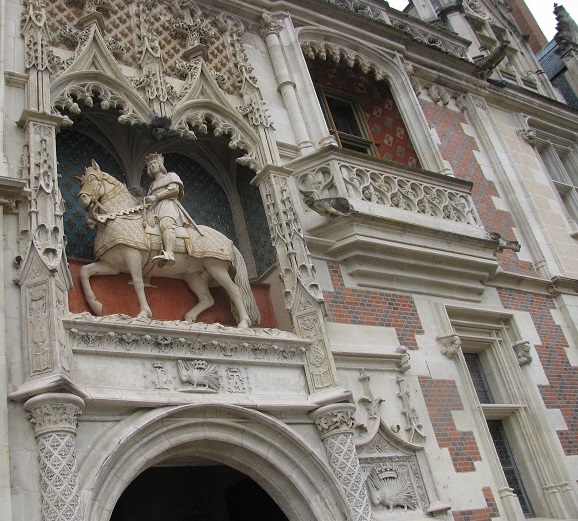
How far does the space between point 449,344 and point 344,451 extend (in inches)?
107

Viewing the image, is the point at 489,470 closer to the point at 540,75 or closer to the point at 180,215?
the point at 180,215

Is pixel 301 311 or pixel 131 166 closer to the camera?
pixel 301 311

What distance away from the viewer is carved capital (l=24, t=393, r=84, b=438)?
565cm

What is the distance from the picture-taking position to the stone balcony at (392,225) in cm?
908

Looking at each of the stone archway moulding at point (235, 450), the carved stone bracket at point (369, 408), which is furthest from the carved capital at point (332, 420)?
the carved stone bracket at point (369, 408)

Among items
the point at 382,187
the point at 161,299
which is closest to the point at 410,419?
the point at 161,299

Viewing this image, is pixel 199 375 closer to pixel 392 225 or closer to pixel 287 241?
pixel 287 241

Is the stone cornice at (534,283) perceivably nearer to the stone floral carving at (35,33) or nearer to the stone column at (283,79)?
the stone column at (283,79)

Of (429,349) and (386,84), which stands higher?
(386,84)

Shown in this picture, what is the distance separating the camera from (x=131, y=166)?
9.30 m

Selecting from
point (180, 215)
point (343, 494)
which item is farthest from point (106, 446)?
point (180, 215)

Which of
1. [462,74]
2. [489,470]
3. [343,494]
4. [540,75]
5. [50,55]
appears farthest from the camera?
[540,75]

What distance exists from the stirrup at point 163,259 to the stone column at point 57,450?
2.07m

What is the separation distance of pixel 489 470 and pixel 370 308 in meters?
2.36
